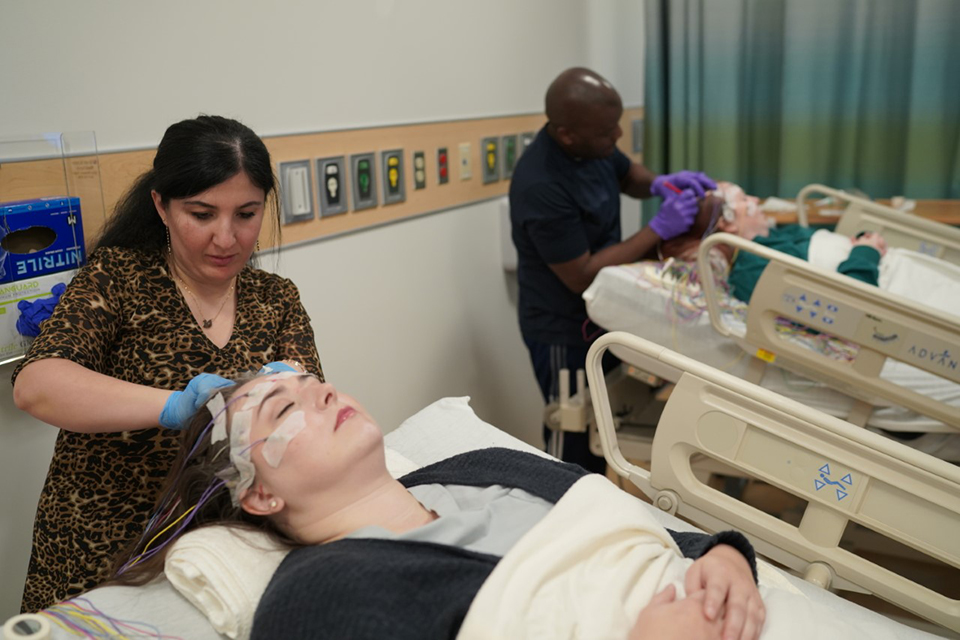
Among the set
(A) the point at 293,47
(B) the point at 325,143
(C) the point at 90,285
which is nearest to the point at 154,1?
(A) the point at 293,47

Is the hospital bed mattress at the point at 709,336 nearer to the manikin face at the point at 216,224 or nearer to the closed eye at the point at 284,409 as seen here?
the manikin face at the point at 216,224

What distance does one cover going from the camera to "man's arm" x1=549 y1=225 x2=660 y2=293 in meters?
2.54

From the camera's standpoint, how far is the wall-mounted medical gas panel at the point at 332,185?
228 cm

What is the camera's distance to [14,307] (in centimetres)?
158

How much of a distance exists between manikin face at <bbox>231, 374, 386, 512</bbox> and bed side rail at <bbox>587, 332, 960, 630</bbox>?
576 millimetres

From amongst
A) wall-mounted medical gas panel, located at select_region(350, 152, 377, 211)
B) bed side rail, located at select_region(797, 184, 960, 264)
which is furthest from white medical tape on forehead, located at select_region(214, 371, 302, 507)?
bed side rail, located at select_region(797, 184, 960, 264)

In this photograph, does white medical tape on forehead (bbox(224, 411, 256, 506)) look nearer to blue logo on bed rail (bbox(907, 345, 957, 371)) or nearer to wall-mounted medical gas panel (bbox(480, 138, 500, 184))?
blue logo on bed rail (bbox(907, 345, 957, 371))

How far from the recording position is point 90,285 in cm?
144

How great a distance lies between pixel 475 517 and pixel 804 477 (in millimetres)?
666

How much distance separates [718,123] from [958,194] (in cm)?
102

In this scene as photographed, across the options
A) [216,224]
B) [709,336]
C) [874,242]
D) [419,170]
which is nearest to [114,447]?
[216,224]

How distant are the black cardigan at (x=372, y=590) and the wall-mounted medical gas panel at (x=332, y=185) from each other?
1252mm

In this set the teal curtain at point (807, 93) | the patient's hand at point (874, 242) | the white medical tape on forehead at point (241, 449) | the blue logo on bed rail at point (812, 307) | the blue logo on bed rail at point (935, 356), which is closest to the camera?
the white medical tape on forehead at point (241, 449)

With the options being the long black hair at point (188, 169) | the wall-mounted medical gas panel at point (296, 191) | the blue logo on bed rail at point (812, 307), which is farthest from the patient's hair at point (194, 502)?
the blue logo on bed rail at point (812, 307)
